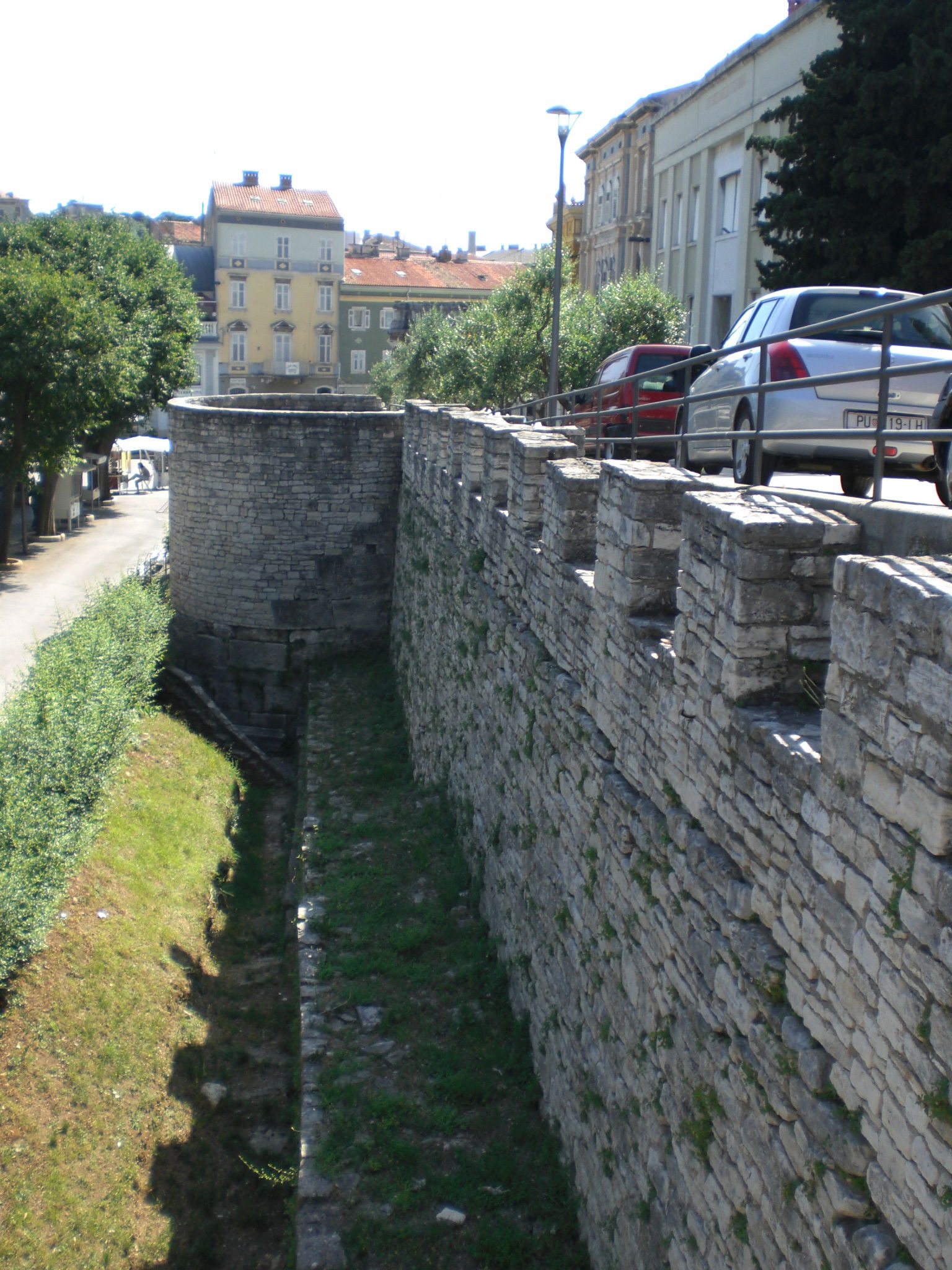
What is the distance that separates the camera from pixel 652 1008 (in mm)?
5035

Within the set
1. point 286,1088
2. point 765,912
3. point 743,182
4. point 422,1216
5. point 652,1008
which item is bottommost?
point 286,1088

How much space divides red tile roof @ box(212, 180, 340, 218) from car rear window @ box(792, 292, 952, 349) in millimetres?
54810

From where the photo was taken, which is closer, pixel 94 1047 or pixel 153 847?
pixel 94 1047

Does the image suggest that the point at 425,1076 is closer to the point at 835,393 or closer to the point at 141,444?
the point at 835,393

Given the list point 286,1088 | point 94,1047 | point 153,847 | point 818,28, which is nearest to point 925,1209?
point 286,1088

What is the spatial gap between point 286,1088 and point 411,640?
6599 millimetres

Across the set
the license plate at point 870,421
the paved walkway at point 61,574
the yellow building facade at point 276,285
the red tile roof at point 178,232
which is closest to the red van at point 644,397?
the license plate at point 870,421

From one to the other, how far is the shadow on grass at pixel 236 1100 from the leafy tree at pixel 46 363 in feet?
50.0

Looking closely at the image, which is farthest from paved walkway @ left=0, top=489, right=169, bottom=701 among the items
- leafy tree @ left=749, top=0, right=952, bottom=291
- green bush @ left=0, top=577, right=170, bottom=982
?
leafy tree @ left=749, top=0, right=952, bottom=291

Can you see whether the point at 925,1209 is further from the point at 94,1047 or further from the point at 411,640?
the point at 411,640

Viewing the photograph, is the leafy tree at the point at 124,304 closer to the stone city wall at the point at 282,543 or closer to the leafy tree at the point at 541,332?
the leafy tree at the point at 541,332

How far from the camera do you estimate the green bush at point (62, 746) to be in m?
9.73

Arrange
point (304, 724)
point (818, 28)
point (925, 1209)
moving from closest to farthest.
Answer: point (925, 1209) → point (304, 724) → point (818, 28)

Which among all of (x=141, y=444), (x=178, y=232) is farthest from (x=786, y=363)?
(x=178, y=232)
